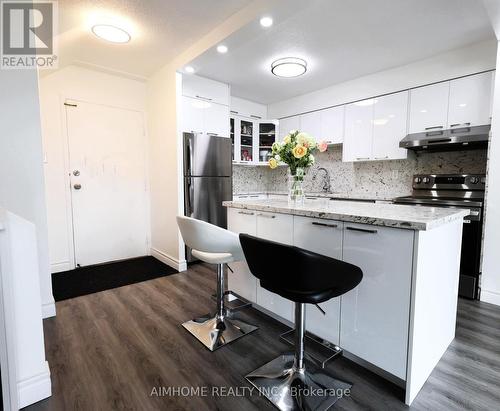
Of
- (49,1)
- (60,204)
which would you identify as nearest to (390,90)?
(49,1)

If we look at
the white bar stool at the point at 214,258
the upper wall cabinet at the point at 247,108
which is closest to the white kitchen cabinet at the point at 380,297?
the white bar stool at the point at 214,258

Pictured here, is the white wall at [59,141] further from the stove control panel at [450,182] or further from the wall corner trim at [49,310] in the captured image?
the stove control panel at [450,182]

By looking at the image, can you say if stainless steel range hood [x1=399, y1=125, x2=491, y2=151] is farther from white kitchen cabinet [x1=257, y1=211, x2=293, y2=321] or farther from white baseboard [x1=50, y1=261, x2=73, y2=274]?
white baseboard [x1=50, y1=261, x2=73, y2=274]

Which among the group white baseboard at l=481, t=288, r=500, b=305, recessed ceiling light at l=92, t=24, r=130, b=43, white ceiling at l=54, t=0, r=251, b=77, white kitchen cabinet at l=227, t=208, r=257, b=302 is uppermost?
white ceiling at l=54, t=0, r=251, b=77

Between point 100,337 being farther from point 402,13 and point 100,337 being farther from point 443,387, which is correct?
point 402,13

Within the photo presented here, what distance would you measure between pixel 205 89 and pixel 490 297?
4.02 meters

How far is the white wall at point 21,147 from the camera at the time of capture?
193 cm

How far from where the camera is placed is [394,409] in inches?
52.3

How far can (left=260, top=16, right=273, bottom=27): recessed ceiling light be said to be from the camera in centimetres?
213

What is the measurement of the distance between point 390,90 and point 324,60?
102 centimetres

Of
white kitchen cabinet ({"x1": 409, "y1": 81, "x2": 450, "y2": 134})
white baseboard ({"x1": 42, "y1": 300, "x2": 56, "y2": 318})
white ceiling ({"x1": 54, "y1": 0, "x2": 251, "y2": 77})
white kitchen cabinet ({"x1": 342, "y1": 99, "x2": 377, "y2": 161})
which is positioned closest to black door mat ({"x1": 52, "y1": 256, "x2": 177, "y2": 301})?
white baseboard ({"x1": 42, "y1": 300, "x2": 56, "y2": 318})

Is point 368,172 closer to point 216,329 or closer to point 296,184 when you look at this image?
point 296,184

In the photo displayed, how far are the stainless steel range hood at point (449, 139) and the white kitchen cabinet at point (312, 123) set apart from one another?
1.39 meters

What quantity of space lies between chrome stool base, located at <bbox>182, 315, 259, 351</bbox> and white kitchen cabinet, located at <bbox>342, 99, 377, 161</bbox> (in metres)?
2.93
